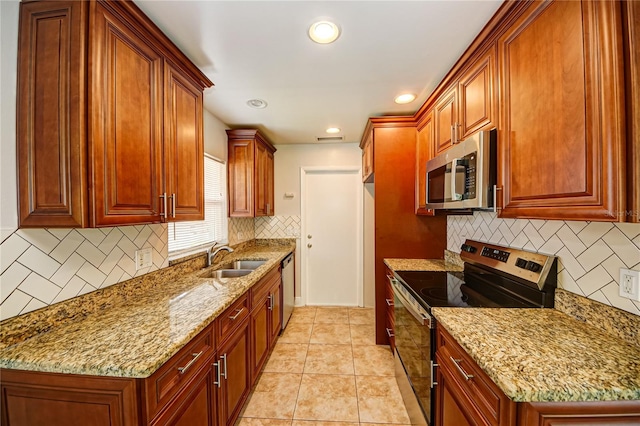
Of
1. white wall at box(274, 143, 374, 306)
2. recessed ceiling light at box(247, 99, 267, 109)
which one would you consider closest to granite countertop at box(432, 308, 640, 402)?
recessed ceiling light at box(247, 99, 267, 109)

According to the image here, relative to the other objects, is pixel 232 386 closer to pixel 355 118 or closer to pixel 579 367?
pixel 579 367

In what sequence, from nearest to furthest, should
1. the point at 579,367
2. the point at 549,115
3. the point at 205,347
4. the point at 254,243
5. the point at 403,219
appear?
the point at 579,367 < the point at 549,115 < the point at 205,347 < the point at 403,219 < the point at 254,243

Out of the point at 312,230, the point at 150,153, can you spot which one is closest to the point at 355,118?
the point at 312,230

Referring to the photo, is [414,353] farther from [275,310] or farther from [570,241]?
[275,310]

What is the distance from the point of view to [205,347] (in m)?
1.23

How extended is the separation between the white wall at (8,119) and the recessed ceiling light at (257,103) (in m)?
1.39

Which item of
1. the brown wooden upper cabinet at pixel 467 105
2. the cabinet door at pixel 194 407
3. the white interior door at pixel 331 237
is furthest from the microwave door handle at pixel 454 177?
the white interior door at pixel 331 237

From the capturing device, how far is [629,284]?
991mm

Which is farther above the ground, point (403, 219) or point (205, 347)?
point (403, 219)

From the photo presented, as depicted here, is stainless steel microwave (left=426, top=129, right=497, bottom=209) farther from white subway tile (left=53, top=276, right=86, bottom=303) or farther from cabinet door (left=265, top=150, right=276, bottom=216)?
cabinet door (left=265, top=150, right=276, bottom=216)

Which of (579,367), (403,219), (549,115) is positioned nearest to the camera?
(579,367)

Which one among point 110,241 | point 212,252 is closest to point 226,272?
point 212,252

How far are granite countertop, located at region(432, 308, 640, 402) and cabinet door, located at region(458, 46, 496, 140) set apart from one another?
3.35ft

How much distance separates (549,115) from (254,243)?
3.35 m
